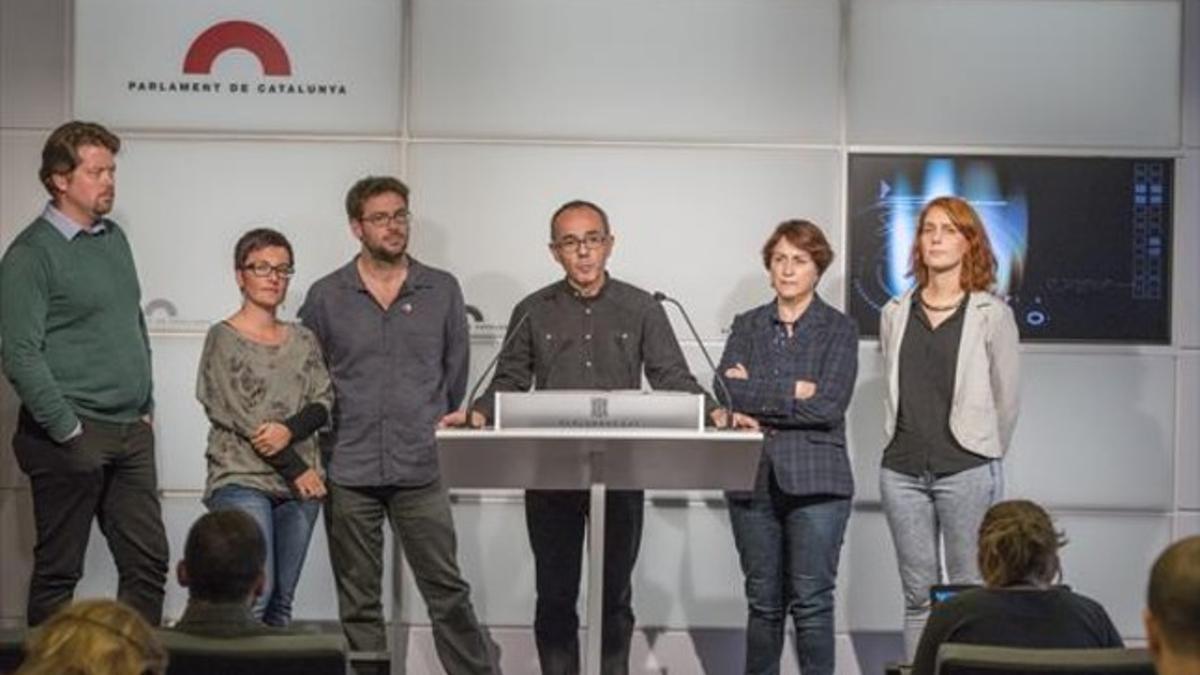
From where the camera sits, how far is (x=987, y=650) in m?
3.36

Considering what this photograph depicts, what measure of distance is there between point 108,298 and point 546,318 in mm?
1307

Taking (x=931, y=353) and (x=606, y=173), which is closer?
(x=931, y=353)

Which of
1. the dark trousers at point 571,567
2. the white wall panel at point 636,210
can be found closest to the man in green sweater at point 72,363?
the dark trousers at point 571,567

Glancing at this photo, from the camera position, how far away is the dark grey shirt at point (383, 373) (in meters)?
5.80

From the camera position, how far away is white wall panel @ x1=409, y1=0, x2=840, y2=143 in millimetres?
6633

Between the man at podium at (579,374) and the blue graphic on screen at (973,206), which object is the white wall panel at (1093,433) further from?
the man at podium at (579,374)

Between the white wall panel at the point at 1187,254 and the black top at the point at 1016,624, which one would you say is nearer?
the black top at the point at 1016,624

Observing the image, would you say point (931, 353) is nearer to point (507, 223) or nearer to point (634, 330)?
point (634, 330)

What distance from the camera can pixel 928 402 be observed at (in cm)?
575

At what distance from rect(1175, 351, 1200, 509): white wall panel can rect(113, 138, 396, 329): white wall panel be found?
2.88m

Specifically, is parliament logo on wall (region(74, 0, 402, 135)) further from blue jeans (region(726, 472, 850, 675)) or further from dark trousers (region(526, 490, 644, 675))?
blue jeans (region(726, 472, 850, 675))

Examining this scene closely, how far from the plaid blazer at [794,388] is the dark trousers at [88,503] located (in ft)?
5.83

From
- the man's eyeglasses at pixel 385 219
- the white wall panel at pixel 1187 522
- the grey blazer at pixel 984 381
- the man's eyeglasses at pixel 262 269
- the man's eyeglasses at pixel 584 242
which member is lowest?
the white wall panel at pixel 1187 522

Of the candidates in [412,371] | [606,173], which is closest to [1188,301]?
[606,173]
